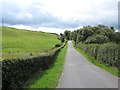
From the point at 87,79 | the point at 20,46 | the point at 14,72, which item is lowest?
the point at 20,46

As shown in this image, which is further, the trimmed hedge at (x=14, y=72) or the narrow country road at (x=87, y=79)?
the narrow country road at (x=87, y=79)

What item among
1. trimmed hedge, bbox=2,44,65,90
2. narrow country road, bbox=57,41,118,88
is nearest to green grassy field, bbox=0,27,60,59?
narrow country road, bbox=57,41,118,88

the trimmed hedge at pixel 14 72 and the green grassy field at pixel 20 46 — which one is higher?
the trimmed hedge at pixel 14 72

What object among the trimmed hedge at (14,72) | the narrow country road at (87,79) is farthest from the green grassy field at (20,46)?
the trimmed hedge at (14,72)

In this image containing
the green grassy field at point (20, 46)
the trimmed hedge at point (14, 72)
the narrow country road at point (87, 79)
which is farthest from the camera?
the green grassy field at point (20, 46)

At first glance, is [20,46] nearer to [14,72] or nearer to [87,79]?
[87,79]

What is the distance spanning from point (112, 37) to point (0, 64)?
3510 inches

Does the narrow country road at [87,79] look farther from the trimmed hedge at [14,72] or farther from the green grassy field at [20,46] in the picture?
the green grassy field at [20,46]

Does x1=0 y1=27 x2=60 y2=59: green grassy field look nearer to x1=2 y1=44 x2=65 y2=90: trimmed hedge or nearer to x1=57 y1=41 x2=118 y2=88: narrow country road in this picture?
x1=57 y1=41 x2=118 y2=88: narrow country road

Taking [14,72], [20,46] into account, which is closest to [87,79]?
[14,72]

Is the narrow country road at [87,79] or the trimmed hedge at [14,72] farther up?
the trimmed hedge at [14,72]

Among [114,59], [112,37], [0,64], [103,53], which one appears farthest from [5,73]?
[112,37]

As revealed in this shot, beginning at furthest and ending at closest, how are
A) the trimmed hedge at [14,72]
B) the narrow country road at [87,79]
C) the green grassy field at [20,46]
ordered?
the green grassy field at [20,46] < the narrow country road at [87,79] < the trimmed hedge at [14,72]

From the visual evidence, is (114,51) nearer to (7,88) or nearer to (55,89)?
(55,89)
